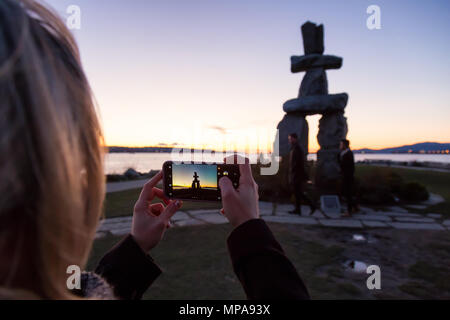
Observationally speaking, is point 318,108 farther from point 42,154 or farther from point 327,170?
point 42,154

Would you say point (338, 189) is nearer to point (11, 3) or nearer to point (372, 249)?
point (372, 249)

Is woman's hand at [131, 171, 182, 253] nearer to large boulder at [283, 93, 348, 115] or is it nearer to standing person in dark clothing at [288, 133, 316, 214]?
standing person in dark clothing at [288, 133, 316, 214]

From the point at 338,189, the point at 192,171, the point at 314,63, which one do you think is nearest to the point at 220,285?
the point at 192,171

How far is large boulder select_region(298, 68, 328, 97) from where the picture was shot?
9370 mm

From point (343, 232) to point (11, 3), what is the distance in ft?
16.6

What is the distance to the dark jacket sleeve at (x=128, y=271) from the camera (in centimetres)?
85

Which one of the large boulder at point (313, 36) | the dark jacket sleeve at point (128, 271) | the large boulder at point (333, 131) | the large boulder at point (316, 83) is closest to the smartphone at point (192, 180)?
the dark jacket sleeve at point (128, 271)

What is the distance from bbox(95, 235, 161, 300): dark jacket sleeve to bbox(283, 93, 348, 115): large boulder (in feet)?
29.3

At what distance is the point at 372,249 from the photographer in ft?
12.5

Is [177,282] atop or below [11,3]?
below

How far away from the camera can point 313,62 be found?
367 inches

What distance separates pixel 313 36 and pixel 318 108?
2761 millimetres

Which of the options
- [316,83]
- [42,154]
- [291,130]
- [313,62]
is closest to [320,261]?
[42,154]
